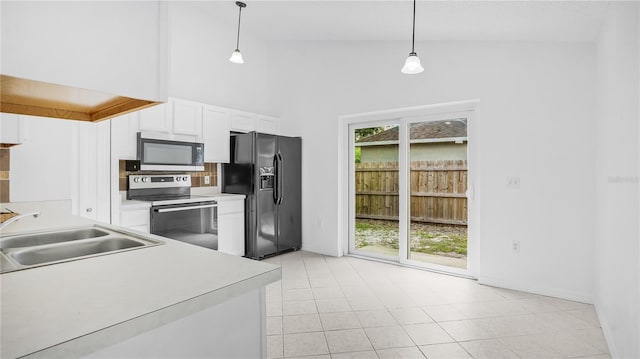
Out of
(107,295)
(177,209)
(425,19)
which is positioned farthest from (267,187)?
(107,295)

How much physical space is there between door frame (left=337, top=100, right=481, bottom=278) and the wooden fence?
11cm

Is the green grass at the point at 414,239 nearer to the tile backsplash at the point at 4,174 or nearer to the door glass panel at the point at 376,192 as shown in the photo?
the door glass panel at the point at 376,192

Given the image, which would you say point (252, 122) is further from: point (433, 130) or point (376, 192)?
point (433, 130)

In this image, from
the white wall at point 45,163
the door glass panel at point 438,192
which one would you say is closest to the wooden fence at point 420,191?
the door glass panel at point 438,192

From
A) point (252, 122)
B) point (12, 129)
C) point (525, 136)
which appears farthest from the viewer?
point (252, 122)

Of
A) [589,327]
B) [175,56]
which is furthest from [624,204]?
[175,56]

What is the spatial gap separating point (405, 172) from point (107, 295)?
3.72 meters

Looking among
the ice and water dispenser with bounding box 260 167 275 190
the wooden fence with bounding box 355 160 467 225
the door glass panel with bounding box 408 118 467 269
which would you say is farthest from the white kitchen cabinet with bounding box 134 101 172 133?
the door glass panel with bounding box 408 118 467 269

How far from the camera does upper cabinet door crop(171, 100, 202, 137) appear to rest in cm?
383

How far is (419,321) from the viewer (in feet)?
8.75

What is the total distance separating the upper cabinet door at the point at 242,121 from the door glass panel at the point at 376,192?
57.0 inches

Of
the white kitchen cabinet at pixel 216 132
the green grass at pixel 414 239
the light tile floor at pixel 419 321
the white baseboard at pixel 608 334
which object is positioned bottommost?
the light tile floor at pixel 419 321

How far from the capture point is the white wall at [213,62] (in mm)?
4266

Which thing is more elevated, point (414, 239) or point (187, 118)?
point (187, 118)
